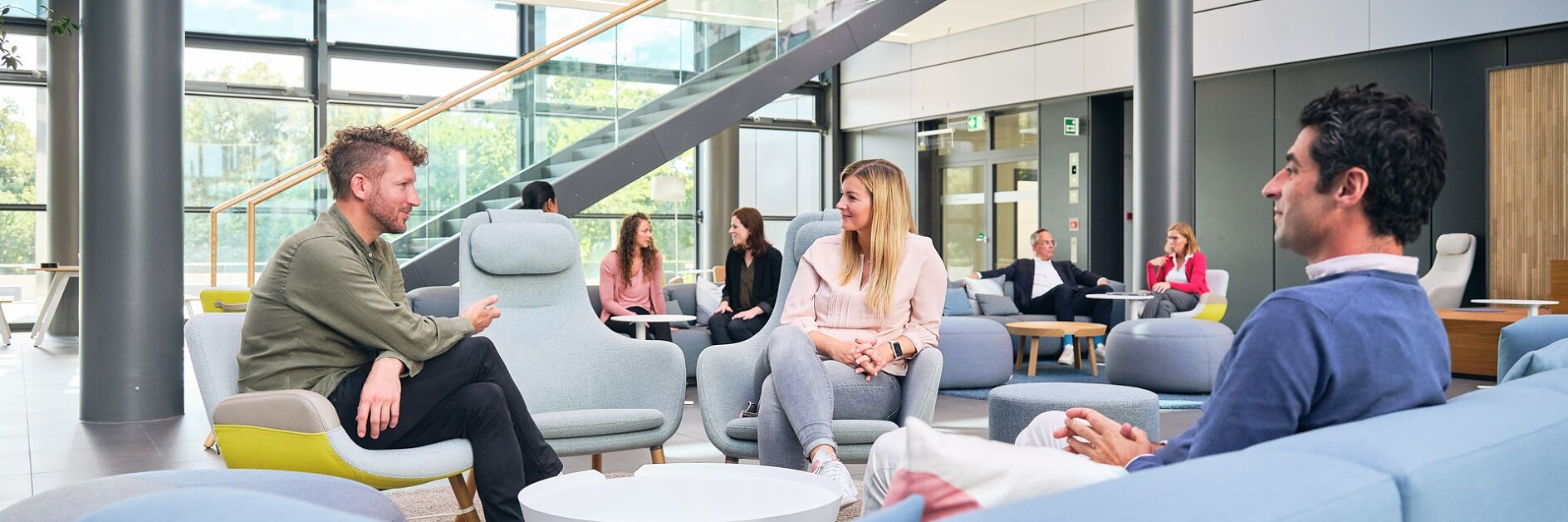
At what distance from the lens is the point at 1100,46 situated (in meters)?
12.0

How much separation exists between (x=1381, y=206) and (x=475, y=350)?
207 cm

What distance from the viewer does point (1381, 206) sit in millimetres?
1536

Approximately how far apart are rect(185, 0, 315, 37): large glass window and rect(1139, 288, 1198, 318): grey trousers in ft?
28.6

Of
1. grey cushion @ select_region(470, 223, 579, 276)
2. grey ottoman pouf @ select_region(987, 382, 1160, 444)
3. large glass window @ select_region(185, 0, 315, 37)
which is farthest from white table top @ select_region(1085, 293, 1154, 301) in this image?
large glass window @ select_region(185, 0, 315, 37)

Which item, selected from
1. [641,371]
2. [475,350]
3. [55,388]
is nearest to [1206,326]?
[641,371]

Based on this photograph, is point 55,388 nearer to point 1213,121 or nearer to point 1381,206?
point 1381,206

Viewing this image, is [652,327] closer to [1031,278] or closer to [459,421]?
[1031,278]

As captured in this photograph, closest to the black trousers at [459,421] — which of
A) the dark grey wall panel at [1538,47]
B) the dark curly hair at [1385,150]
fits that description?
the dark curly hair at [1385,150]

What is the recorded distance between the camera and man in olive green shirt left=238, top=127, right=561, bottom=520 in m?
2.66

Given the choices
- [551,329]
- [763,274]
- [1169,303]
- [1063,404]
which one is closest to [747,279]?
[763,274]

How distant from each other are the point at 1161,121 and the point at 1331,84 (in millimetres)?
1908

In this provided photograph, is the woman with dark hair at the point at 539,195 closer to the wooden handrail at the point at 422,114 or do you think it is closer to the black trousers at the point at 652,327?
the black trousers at the point at 652,327

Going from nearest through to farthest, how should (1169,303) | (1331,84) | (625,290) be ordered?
(625,290) < (1169,303) < (1331,84)

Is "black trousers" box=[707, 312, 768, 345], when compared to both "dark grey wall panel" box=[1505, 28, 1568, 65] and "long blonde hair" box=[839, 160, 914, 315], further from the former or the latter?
"dark grey wall panel" box=[1505, 28, 1568, 65]
